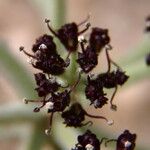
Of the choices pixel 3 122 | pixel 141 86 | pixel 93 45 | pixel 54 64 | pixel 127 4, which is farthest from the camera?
pixel 127 4

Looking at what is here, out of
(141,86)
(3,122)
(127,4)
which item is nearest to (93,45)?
(3,122)

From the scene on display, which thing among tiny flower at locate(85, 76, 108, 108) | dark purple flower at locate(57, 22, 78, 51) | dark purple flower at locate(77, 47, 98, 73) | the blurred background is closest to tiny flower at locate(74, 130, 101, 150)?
tiny flower at locate(85, 76, 108, 108)

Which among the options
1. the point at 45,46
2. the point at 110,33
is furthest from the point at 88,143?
the point at 110,33

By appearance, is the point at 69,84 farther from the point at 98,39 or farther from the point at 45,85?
the point at 98,39

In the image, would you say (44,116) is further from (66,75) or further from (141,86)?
(141,86)

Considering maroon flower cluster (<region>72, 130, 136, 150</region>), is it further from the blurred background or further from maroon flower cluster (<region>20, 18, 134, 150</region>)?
the blurred background

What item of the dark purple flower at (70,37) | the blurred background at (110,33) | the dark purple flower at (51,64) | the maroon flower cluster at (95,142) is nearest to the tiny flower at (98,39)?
the dark purple flower at (70,37)

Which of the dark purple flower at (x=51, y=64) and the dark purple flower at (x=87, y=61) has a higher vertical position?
the dark purple flower at (x=87, y=61)

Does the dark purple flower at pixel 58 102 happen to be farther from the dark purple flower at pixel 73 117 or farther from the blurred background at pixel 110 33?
the blurred background at pixel 110 33
